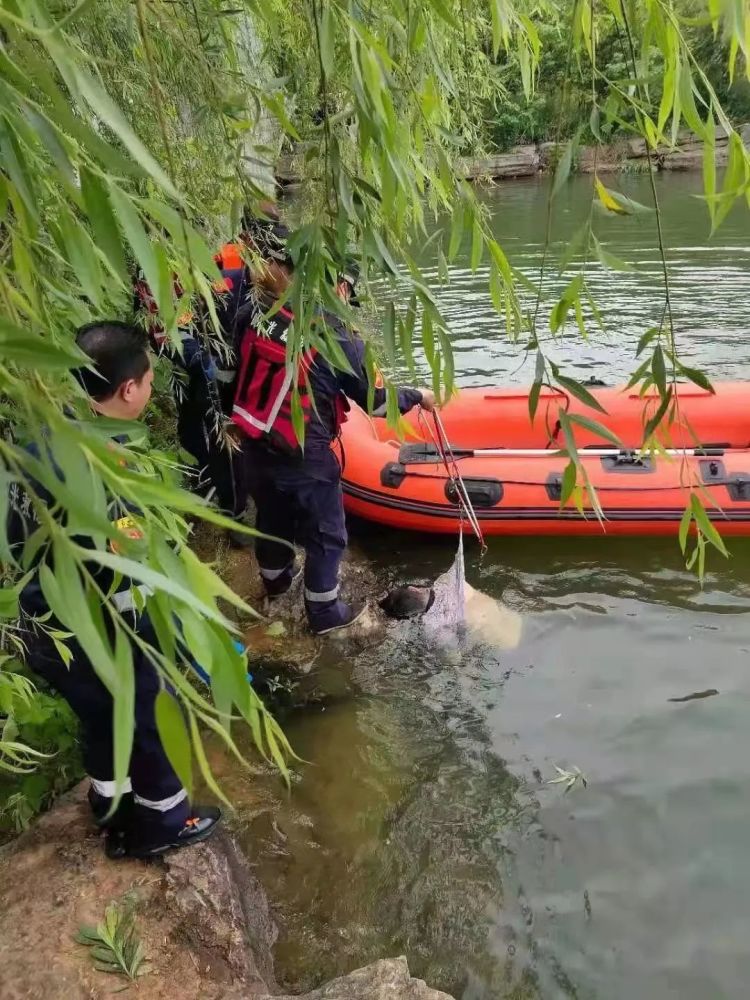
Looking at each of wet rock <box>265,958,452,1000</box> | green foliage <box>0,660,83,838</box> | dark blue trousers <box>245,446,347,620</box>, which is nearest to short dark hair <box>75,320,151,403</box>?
green foliage <box>0,660,83,838</box>

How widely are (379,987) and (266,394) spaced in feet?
7.41

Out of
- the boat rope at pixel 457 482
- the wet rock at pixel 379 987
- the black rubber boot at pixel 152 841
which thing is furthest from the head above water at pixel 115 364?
the boat rope at pixel 457 482

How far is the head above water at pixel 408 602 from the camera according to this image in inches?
152

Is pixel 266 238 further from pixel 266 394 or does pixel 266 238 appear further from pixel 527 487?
pixel 527 487

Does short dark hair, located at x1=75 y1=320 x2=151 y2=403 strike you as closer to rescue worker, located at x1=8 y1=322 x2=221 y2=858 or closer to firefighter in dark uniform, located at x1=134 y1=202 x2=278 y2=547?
rescue worker, located at x1=8 y1=322 x2=221 y2=858

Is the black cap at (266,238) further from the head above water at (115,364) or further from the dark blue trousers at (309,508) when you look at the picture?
the dark blue trousers at (309,508)

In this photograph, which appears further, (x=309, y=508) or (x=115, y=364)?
(x=309, y=508)

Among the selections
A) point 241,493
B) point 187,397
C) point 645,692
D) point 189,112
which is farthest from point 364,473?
point 189,112

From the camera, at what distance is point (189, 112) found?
2129 millimetres

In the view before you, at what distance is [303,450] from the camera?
10.6ft

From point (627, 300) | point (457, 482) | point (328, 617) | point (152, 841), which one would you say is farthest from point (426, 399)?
point (627, 300)

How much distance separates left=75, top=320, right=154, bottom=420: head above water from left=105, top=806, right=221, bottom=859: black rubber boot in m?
1.29

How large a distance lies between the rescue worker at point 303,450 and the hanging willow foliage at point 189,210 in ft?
3.03

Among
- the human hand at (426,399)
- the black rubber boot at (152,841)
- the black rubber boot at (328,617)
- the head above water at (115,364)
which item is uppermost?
the head above water at (115,364)
